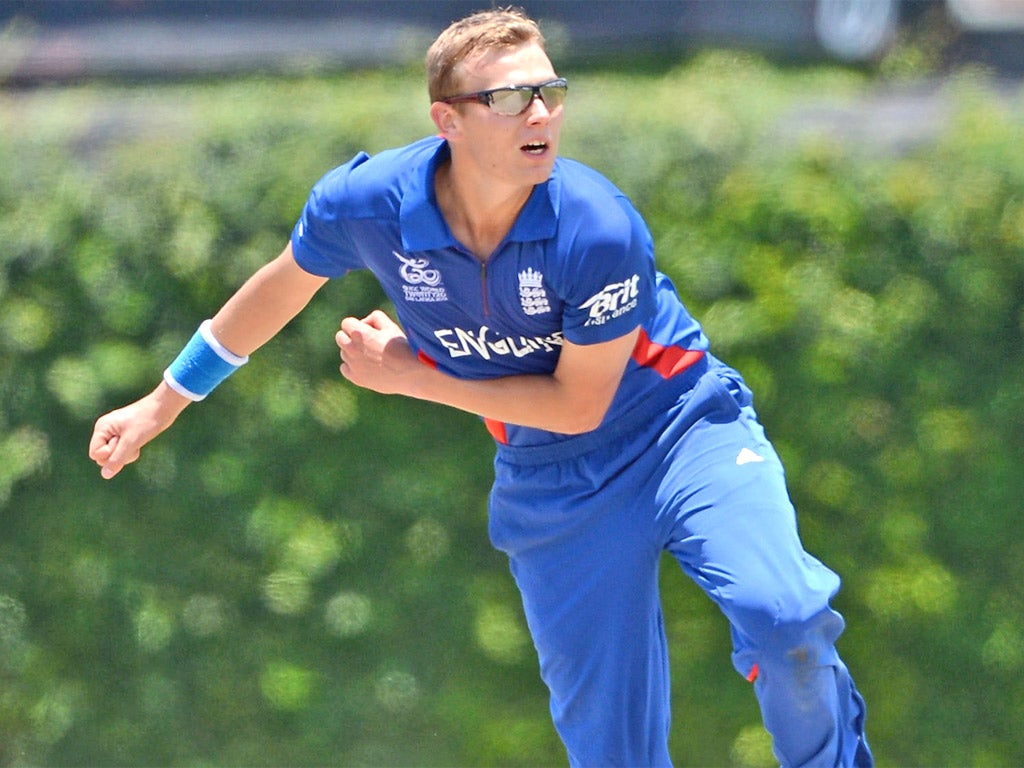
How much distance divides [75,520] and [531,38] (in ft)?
9.37

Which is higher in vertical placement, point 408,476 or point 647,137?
point 647,137

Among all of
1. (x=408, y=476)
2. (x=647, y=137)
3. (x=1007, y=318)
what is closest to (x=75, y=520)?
(x=408, y=476)

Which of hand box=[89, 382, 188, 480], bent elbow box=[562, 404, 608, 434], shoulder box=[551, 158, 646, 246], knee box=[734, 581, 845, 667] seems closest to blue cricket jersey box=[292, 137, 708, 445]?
shoulder box=[551, 158, 646, 246]

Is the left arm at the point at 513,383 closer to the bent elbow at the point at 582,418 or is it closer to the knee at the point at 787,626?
the bent elbow at the point at 582,418

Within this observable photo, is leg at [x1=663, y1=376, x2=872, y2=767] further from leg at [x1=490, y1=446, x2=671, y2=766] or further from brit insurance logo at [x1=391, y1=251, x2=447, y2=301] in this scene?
brit insurance logo at [x1=391, y1=251, x2=447, y2=301]

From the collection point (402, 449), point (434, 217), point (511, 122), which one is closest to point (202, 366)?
point (434, 217)

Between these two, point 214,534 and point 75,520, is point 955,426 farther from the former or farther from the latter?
point 75,520

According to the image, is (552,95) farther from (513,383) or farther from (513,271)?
(513,383)

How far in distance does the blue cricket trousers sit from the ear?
0.73 metres

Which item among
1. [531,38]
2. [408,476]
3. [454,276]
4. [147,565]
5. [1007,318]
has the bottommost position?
[147,565]

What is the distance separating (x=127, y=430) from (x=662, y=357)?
1185 mm

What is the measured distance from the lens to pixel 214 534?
488 cm

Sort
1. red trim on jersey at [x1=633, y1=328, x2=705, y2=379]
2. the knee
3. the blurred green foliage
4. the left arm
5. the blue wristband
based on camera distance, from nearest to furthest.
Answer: the knee → the left arm → red trim on jersey at [x1=633, y1=328, x2=705, y2=379] → the blue wristband → the blurred green foliage

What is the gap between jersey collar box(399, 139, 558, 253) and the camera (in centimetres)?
283
